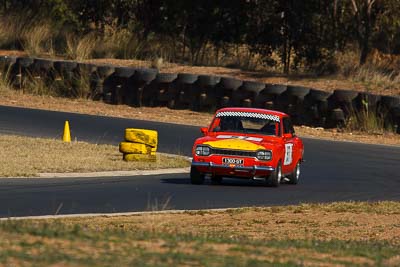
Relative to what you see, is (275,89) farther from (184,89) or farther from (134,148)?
(134,148)

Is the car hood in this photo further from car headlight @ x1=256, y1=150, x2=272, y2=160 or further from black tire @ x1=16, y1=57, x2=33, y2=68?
black tire @ x1=16, y1=57, x2=33, y2=68

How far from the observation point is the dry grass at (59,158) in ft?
66.6

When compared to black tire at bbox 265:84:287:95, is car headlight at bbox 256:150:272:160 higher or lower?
lower

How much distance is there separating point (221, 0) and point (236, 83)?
1035cm

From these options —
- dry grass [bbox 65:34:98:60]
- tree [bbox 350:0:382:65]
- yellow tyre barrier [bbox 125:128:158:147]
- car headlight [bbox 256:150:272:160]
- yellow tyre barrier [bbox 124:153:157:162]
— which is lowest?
yellow tyre barrier [bbox 124:153:157:162]

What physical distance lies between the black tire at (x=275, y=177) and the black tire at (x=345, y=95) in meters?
10.4

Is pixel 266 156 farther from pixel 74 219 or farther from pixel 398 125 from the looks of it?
pixel 398 125

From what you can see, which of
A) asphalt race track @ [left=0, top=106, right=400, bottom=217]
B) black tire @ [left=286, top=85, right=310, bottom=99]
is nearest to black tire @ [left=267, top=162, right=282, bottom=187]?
asphalt race track @ [left=0, top=106, right=400, bottom=217]

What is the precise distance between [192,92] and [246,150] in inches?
543

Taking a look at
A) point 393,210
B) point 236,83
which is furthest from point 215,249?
point 236,83

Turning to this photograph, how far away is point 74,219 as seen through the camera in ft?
48.5

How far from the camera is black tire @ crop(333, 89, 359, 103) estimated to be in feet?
98.1

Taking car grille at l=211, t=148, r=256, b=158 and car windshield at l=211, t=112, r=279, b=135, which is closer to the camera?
car grille at l=211, t=148, r=256, b=158

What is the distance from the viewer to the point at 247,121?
2078cm
